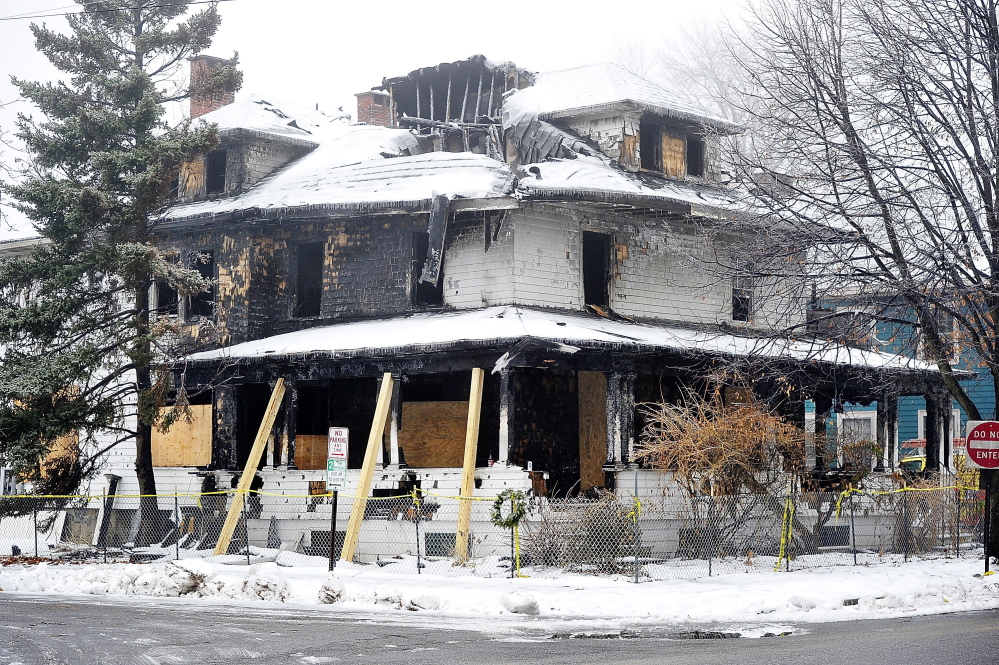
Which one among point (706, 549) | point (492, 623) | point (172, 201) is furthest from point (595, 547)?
point (172, 201)

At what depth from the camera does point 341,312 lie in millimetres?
23797

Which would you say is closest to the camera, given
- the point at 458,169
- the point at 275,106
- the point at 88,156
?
the point at 88,156

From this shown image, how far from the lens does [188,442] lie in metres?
24.5

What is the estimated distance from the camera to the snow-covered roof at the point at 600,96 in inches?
958

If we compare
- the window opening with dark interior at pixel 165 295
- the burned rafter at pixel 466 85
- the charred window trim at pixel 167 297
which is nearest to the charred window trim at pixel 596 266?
the burned rafter at pixel 466 85

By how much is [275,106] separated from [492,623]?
18281mm

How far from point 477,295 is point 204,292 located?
20.7 feet

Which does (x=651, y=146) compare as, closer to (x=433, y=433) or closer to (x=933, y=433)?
(x=433, y=433)

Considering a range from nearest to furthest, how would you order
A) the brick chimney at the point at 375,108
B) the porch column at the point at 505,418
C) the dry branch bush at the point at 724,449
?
the dry branch bush at the point at 724,449 → the porch column at the point at 505,418 → the brick chimney at the point at 375,108

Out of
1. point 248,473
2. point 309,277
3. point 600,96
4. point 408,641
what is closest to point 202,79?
point 309,277

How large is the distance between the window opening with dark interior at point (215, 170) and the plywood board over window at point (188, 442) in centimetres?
511

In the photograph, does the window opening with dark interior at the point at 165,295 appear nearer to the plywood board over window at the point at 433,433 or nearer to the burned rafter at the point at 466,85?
the plywood board over window at the point at 433,433

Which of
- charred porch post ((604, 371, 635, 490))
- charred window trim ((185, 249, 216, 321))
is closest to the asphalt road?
charred porch post ((604, 371, 635, 490))

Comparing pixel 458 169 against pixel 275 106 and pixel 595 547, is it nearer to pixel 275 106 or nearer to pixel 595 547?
pixel 275 106
